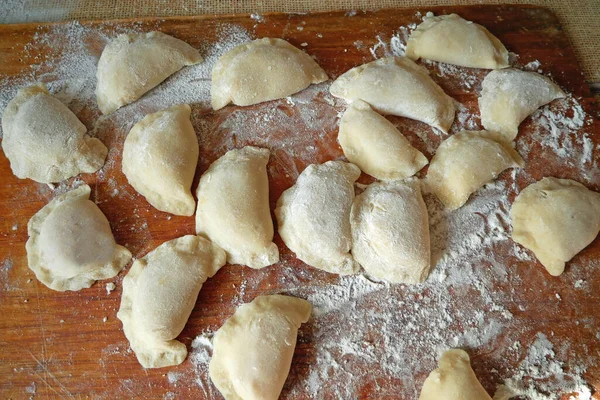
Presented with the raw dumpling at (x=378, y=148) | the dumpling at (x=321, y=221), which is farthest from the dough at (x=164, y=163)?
the raw dumpling at (x=378, y=148)

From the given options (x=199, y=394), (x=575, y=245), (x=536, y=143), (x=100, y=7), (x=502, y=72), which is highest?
(x=100, y=7)

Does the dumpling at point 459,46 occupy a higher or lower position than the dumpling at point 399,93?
higher

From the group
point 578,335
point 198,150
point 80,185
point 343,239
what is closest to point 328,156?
point 343,239

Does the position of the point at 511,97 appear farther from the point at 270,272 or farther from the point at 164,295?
the point at 164,295

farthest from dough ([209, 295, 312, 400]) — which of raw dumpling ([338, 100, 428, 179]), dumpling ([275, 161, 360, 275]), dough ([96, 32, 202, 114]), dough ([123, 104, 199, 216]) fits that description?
dough ([96, 32, 202, 114])

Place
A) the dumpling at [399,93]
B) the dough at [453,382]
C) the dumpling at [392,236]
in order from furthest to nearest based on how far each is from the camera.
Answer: the dumpling at [399,93], the dumpling at [392,236], the dough at [453,382]

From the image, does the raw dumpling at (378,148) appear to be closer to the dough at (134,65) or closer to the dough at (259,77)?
the dough at (259,77)

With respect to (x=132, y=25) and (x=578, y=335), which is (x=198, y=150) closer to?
(x=132, y=25)
